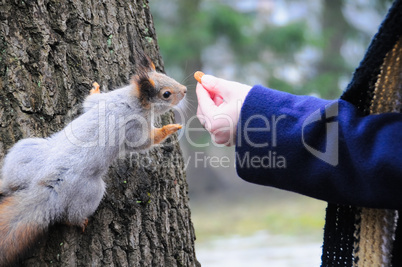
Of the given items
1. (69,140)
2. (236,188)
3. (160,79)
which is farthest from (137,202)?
(236,188)

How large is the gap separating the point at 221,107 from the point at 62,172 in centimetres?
40

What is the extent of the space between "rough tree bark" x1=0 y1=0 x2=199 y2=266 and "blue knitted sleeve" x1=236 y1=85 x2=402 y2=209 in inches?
17.2

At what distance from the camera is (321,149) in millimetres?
760

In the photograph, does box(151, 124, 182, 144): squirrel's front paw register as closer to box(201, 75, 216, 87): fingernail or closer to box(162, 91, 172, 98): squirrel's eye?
box(162, 91, 172, 98): squirrel's eye

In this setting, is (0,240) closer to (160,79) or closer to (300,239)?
(160,79)

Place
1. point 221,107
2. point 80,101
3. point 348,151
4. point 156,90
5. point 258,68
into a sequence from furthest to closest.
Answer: point 258,68, point 156,90, point 80,101, point 221,107, point 348,151

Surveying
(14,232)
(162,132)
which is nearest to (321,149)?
(162,132)

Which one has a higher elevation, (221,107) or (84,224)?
(221,107)

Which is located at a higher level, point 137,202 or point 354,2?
point 354,2

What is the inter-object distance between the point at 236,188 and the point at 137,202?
19.4ft

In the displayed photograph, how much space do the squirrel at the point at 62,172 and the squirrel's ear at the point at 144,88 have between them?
6cm

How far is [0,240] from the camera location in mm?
960

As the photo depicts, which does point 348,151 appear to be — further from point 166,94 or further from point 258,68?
point 258,68

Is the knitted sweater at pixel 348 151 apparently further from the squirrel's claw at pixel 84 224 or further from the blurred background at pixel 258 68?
the blurred background at pixel 258 68
